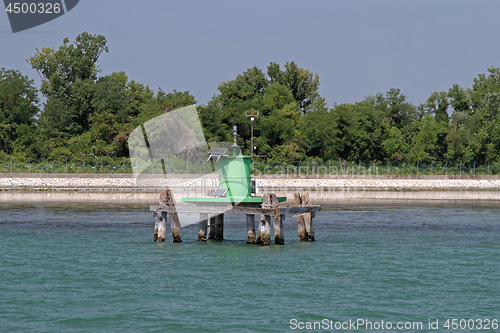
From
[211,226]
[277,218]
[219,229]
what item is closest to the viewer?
[277,218]

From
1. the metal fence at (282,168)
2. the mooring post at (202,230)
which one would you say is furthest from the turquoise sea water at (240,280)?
the metal fence at (282,168)

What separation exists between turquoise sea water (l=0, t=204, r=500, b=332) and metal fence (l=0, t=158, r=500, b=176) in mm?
45229

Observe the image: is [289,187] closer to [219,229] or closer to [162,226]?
[219,229]

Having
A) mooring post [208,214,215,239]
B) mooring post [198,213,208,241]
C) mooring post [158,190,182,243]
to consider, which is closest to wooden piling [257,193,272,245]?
mooring post [158,190,182,243]

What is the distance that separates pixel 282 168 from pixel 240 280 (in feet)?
216

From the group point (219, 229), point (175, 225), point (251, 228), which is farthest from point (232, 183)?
point (219, 229)

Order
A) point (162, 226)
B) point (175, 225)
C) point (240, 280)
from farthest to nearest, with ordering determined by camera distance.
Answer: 1. point (162, 226)
2. point (175, 225)
3. point (240, 280)

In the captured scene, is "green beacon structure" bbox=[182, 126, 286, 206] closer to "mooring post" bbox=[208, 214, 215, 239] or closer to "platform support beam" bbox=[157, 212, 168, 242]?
"platform support beam" bbox=[157, 212, 168, 242]

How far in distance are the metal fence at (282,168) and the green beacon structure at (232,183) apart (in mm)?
53585

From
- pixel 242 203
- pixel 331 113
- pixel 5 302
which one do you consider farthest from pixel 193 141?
pixel 5 302

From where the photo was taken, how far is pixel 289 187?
285 feet

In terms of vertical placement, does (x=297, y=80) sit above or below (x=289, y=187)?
above

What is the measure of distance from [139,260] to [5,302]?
8.47m

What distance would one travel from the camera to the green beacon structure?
32.3m
